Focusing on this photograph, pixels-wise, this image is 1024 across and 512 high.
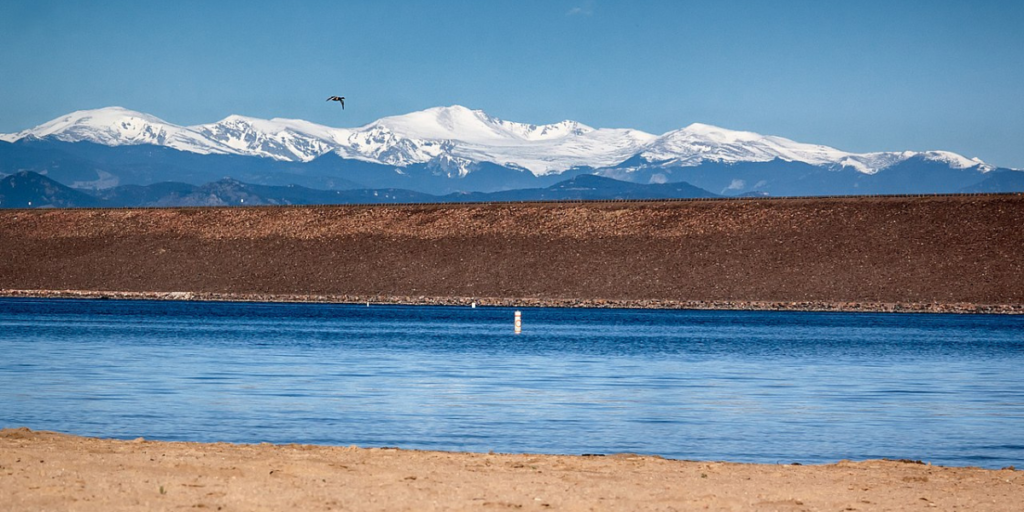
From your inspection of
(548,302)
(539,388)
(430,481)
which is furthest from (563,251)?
(430,481)

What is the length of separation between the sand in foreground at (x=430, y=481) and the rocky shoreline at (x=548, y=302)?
64.0 m

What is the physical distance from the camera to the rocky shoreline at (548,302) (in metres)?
79.1

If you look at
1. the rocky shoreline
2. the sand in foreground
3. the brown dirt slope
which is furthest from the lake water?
the brown dirt slope

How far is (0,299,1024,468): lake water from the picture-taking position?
21.2 meters

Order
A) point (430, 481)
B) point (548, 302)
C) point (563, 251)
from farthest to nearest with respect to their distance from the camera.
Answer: point (563, 251) → point (548, 302) → point (430, 481)

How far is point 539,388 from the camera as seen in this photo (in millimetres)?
29797

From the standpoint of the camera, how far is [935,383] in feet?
107

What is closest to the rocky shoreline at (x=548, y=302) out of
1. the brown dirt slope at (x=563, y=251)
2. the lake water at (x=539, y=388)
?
the brown dirt slope at (x=563, y=251)

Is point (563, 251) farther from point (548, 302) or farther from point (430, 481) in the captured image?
point (430, 481)

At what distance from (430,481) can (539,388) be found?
14.4 meters

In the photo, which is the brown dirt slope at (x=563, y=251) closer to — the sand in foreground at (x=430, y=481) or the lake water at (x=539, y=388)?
the lake water at (x=539, y=388)

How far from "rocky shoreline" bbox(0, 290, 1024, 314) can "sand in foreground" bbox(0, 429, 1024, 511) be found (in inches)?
2520

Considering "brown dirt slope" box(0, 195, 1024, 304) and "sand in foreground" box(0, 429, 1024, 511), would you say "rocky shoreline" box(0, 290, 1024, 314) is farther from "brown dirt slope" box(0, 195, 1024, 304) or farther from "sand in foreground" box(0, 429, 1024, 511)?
"sand in foreground" box(0, 429, 1024, 511)

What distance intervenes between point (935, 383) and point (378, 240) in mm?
72078
